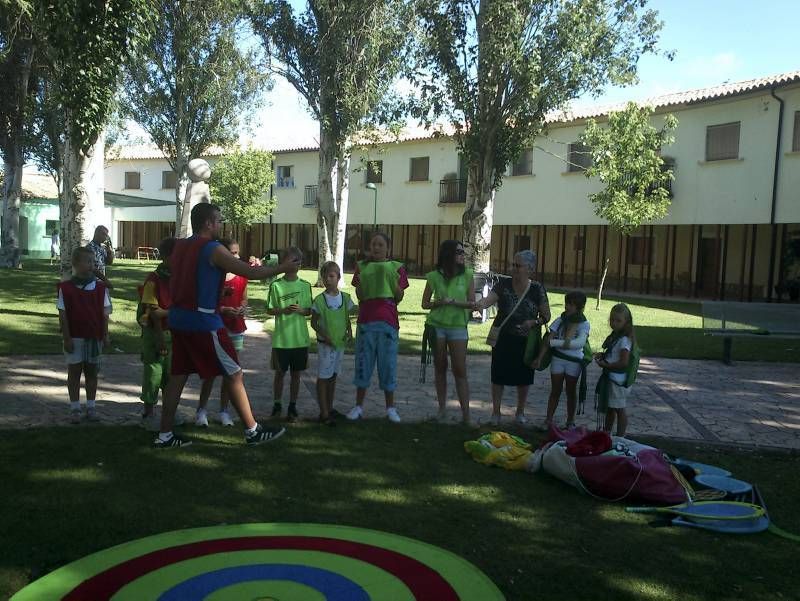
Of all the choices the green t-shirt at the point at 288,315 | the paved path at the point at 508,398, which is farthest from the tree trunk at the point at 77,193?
the green t-shirt at the point at 288,315

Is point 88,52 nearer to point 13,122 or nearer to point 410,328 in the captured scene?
point 410,328

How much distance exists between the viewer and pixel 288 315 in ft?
21.9

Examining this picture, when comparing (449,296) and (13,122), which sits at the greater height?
(13,122)

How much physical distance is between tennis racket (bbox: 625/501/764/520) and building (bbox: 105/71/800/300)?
15336 millimetres

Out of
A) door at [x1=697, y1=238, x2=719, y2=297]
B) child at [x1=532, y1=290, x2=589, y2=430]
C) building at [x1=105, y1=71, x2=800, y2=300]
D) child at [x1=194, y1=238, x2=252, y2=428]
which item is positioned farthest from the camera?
door at [x1=697, y1=238, x2=719, y2=297]

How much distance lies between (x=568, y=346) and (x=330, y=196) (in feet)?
58.2

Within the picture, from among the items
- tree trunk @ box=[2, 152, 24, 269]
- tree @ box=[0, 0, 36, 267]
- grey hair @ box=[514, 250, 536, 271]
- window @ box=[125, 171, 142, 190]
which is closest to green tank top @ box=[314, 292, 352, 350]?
grey hair @ box=[514, 250, 536, 271]

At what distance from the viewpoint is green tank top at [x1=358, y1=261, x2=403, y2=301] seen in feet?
22.1

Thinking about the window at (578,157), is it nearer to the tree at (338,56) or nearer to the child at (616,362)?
the tree at (338,56)

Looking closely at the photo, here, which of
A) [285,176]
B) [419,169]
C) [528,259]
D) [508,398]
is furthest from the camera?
[285,176]

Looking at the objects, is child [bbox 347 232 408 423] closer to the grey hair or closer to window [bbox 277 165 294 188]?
the grey hair

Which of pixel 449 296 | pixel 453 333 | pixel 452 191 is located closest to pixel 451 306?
pixel 449 296

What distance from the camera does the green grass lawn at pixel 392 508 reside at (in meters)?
3.83

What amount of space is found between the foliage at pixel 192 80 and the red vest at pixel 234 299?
1935cm
